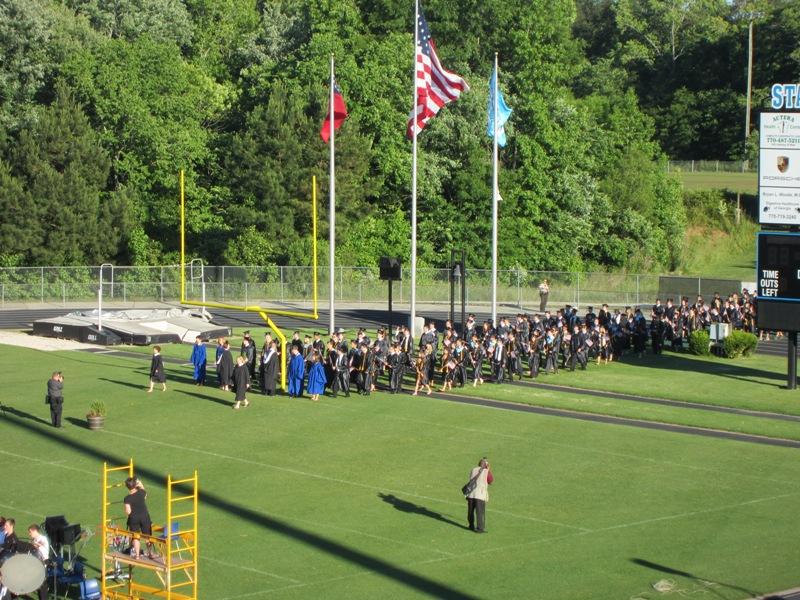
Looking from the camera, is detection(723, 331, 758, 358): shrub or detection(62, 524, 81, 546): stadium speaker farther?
detection(723, 331, 758, 358): shrub

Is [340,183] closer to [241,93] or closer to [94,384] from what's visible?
[241,93]

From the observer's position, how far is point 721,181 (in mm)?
83750

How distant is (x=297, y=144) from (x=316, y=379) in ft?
99.2

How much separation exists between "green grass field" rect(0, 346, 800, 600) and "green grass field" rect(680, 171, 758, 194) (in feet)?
152

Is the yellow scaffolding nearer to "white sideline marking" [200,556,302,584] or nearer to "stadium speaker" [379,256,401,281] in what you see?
"white sideline marking" [200,556,302,584]

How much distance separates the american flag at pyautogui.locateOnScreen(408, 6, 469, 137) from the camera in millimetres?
39406

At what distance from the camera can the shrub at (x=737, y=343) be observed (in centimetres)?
4259

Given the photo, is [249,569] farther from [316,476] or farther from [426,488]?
[316,476]

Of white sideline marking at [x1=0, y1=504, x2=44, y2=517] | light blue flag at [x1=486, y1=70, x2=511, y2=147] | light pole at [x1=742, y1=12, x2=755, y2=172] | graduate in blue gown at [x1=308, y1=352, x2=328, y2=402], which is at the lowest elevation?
white sideline marking at [x1=0, y1=504, x2=44, y2=517]

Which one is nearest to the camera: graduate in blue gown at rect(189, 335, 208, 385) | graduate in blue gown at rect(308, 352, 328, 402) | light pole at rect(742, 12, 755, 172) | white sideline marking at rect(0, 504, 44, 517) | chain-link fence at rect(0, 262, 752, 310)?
white sideline marking at rect(0, 504, 44, 517)

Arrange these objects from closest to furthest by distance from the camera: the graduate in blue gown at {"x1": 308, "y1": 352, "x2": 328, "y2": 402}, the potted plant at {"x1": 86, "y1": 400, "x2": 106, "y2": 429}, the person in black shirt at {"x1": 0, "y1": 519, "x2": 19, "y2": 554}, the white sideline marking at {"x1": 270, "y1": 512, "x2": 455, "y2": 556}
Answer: the person in black shirt at {"x1": 0, "y1": 519, "x2": 19, "y2": 554} → the white sideline marking at {"x1": 270, "y1": 512, "x2": 455, "y2": 556} → the potted plant at {"x1": 86, "y1": 400, "x2": 106, "y2": 429} → the graduate in blue gown at {"x1": 308, "y1": 352, "x2": 328, "y2": 402}

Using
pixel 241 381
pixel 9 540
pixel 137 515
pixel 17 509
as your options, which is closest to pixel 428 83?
pixel 241 381

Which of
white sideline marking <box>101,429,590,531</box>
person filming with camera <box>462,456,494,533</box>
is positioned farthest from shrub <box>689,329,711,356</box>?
person filming with camera <box>462,456,494,533</box>

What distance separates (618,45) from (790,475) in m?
75.5
